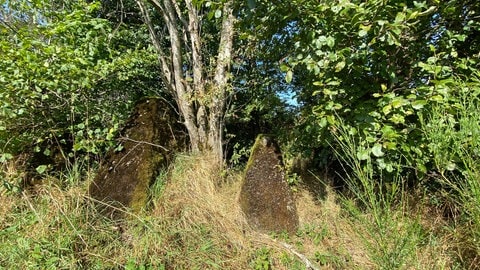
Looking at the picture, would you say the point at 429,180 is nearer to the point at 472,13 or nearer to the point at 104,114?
the point at 472,13

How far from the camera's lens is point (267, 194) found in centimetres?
354

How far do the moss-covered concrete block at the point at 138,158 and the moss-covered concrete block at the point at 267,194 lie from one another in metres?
1.08

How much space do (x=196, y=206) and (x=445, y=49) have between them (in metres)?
2.85

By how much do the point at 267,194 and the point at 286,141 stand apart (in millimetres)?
1289

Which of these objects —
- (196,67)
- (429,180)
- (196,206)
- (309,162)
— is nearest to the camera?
(196,206)

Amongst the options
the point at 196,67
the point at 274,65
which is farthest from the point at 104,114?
the point at 274,65

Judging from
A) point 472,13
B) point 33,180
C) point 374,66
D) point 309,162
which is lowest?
point 309,162

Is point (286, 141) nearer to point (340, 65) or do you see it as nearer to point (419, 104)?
point (340, 65)

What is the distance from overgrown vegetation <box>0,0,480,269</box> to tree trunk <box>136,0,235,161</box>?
0.02m

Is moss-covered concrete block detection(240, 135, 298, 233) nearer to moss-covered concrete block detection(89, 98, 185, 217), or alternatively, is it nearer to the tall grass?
moss-covered concrete block detection(89, 98, 185, 217)

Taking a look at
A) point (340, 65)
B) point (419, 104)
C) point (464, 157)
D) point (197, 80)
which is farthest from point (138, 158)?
point (464, 157)

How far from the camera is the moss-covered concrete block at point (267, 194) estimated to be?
339cm

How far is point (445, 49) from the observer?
293 cm

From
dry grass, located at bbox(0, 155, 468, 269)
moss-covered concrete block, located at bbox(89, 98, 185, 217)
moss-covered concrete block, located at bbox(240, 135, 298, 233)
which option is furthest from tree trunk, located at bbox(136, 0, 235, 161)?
dry grass, located at bbox(0, 155, 468, 269)
